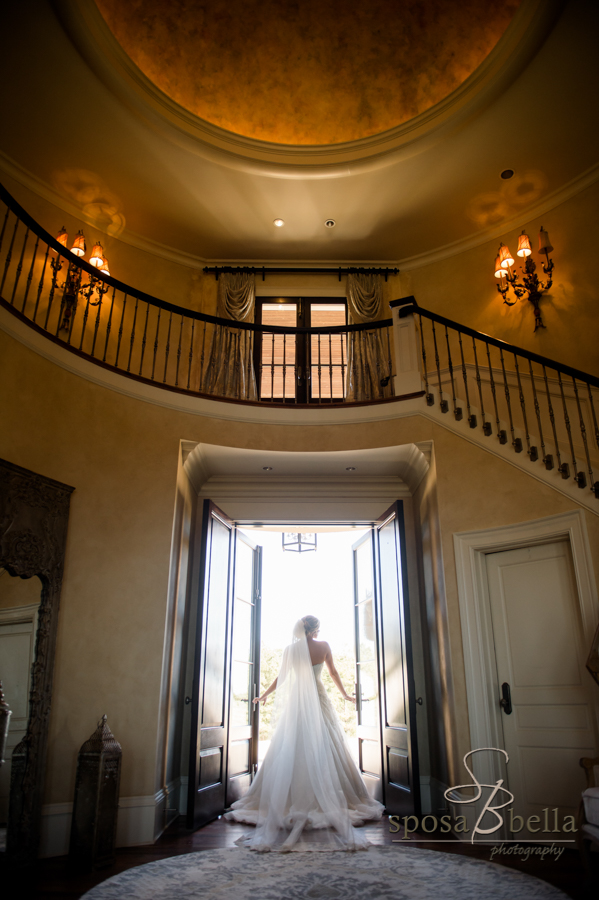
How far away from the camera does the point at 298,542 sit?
9484 millimetres

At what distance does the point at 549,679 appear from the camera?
4.62 m

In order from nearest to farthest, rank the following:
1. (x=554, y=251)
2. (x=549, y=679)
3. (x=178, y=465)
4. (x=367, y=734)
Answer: (x=549, y=679) < (x=178, y=465) < (x=367, y=734) < (x=554, y=251)

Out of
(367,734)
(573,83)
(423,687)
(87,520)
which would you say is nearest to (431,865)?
(423,687)

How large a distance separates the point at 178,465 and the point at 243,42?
4.96 meters

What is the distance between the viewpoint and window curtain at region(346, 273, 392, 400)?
23.7ft

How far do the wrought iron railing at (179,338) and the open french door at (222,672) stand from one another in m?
1.74

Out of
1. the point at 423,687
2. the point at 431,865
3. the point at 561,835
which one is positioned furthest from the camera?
the point at 423,687

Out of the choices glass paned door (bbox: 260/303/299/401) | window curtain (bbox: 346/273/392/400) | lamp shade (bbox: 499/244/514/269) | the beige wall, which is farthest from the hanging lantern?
lamp shade (bbox: 499/244/514/269)

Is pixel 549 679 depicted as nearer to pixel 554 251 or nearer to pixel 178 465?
pixel 178 465

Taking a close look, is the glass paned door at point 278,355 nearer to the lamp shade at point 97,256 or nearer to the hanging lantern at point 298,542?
the lamp shade at point 97,256

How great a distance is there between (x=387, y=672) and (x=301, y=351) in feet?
14.2

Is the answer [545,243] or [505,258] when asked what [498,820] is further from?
[545,243]

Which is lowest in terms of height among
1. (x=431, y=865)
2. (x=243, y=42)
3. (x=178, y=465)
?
(x=431, y=865)

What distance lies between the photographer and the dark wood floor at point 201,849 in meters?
3.38
